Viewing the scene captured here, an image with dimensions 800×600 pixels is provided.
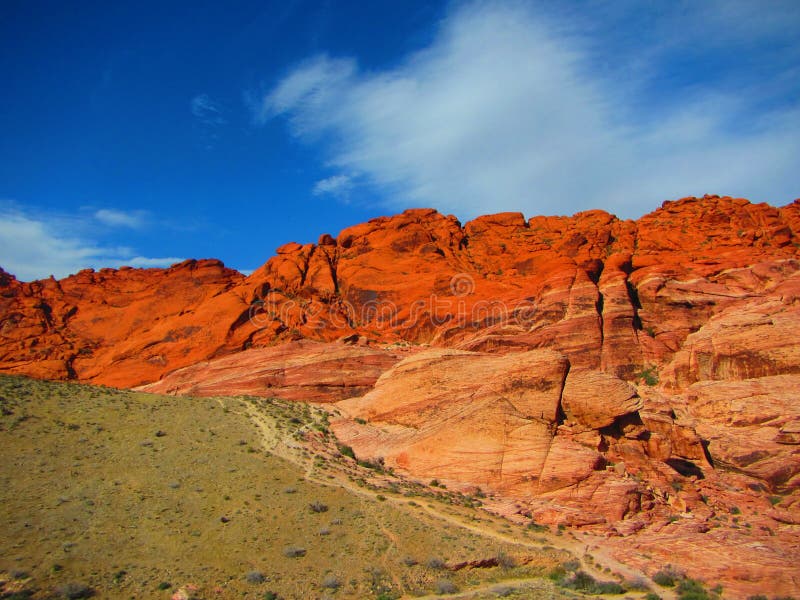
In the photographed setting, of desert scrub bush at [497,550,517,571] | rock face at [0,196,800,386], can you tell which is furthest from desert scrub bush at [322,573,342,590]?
rock face at [0,196,800,386]

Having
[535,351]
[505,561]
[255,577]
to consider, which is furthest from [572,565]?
[535,351]

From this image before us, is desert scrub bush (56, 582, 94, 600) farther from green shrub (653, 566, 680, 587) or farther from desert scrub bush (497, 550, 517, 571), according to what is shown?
green shrub (653, 566, 680, 587)

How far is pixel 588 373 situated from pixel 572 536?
10.6 m

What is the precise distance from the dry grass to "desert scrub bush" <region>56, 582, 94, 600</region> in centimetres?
16

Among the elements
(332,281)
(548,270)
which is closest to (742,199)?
(548,270)

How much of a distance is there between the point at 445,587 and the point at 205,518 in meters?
10.6

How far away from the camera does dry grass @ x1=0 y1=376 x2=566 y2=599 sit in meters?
19.6

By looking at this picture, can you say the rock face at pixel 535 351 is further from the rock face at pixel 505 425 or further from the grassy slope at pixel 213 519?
the grassy slope at pixel 213 519

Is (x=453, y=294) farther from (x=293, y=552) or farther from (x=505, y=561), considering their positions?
(x=293, y=552)

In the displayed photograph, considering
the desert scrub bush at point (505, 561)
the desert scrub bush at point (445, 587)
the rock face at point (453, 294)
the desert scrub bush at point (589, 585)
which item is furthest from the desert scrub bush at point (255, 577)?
the rock face at point (453, 294)

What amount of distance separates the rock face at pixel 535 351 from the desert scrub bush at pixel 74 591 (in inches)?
667

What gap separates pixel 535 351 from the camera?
34094mm

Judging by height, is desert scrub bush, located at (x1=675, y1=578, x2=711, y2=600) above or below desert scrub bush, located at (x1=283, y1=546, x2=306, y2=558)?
below

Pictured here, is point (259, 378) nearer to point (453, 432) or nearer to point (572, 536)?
point (453, 432)
